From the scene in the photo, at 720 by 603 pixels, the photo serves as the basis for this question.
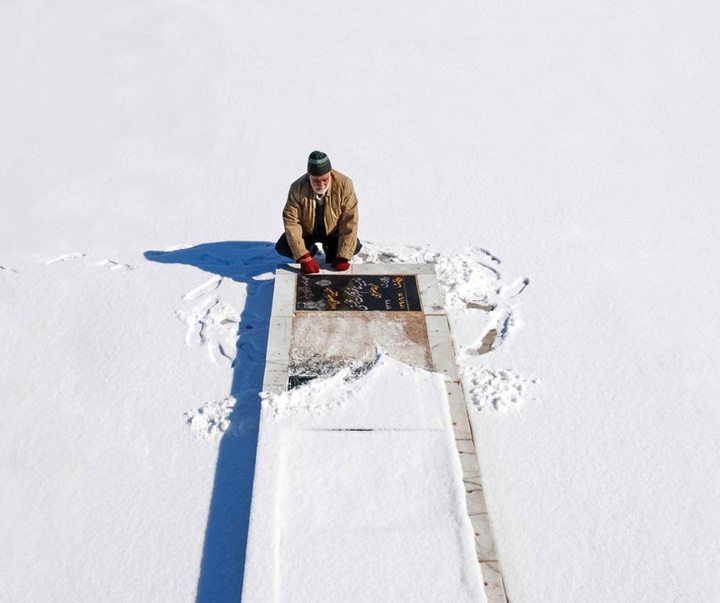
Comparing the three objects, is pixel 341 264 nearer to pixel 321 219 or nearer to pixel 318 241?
pixel 318 241

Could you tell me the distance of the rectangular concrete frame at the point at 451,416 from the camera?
2945 millimetres

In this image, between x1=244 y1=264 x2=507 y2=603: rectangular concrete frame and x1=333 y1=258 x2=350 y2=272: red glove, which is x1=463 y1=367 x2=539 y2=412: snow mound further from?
x1=333 y1=258 x2=350 y2=272: red glove

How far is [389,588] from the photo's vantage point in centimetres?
284

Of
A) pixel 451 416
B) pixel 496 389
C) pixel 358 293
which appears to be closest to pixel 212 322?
pixel 358 293

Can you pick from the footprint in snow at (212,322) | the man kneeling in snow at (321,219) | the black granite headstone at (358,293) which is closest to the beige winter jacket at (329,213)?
the man kneeling in snow at (321,219)

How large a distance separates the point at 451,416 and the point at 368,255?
1.80 m

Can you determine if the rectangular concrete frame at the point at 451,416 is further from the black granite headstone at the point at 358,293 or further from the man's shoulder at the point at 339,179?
the man's shoulder at the point at 339,179

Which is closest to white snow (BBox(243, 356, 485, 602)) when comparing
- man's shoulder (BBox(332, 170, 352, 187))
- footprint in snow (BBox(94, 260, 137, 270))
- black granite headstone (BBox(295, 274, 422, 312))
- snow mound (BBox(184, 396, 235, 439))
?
snow mound (BBox(184, 396, 235, 439))

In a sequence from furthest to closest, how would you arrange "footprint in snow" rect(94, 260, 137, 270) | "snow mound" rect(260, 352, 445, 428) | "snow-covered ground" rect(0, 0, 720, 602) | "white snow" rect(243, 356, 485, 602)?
"footprint in snow" rect(94, 260, 137, 270)
"snow mound" rect(260, 352, 445, 428)
"snow-covered ground" rect(0, 0, 720, 602)
"white snow" rect(243, 356, 485, 602)

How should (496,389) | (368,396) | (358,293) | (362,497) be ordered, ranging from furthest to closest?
(358,293), (496,389), (368,396), (362,497)

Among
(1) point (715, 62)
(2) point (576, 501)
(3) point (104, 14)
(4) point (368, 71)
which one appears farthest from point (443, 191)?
(3) point (104, 14)

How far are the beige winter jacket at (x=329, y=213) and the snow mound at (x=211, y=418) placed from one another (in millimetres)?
1220

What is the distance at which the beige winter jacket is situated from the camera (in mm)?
4375

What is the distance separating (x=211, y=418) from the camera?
3750 millimetres
